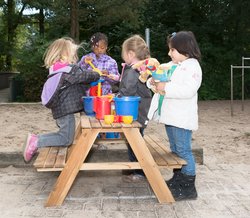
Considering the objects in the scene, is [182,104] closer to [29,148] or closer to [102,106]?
[102,106]

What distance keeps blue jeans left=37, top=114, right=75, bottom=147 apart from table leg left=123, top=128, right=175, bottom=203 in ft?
2.60

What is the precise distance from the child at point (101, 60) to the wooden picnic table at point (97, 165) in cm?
125

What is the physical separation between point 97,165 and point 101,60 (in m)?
1.80

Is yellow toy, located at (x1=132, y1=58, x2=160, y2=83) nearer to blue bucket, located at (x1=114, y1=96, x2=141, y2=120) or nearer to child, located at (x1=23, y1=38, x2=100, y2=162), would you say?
blue bucket, located at (x1=114, y1=96, x2=141, y2=120)

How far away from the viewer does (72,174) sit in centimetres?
351

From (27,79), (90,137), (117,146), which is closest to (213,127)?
(117,146)

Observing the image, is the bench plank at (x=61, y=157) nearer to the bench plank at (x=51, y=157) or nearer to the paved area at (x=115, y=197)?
the bench plank at (x=51, y=157)

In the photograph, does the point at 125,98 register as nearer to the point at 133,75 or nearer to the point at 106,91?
the point at 133,75

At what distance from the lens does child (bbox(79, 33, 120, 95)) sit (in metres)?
4.80

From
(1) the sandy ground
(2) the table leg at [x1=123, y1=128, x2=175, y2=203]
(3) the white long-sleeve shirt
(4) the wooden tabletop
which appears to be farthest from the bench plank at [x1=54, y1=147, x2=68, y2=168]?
(1) the sandy ground

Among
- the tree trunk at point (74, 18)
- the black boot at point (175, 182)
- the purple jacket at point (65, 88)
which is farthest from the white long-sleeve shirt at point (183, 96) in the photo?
the tree trunk at point (74, 18)

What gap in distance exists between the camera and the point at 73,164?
138 inches

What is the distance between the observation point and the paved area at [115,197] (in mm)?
3398

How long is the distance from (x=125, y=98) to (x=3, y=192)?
1467 millimetres
